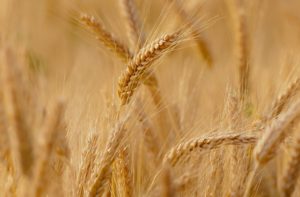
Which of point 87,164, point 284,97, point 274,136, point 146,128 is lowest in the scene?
→ point 87,164

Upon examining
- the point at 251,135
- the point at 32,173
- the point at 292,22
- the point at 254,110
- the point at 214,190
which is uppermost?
the point at 292,22

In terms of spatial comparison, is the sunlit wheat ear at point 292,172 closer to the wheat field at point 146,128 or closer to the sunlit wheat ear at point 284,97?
the wheat field at point 146,128

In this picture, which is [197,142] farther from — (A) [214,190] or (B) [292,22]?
(B) [292,22]

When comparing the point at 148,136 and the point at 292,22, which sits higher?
the point at 292,22

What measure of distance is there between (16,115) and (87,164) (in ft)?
1.12

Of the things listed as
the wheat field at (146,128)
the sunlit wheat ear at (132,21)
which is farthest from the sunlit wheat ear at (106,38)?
the sunlit wheat ear at (132,21)

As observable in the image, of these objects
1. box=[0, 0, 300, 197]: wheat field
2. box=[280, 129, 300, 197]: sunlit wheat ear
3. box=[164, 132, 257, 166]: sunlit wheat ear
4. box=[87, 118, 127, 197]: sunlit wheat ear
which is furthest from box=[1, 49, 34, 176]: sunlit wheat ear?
box=[280, 129, 300, 197]: sunlit wheat ear

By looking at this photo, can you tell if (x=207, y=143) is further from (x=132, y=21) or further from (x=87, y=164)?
(x=132, y=21)

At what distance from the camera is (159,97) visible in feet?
6.40

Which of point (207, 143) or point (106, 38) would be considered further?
point (106, 38)

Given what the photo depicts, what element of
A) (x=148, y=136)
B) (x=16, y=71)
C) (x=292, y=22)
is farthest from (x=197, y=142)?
(x=292, y=22)

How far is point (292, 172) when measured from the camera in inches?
59.9

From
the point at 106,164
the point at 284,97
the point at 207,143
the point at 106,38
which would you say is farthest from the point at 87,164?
the point at 284,97

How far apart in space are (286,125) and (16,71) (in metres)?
0.60
